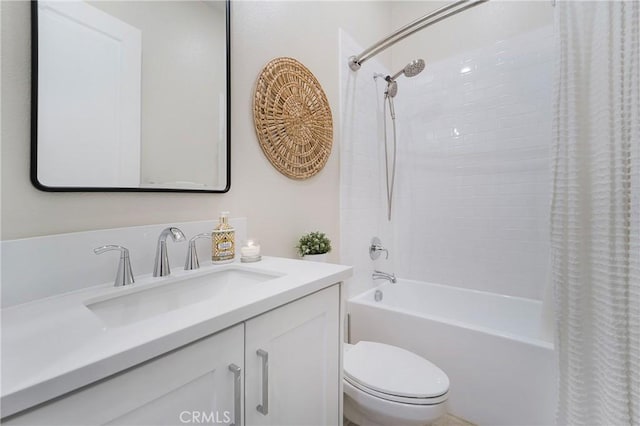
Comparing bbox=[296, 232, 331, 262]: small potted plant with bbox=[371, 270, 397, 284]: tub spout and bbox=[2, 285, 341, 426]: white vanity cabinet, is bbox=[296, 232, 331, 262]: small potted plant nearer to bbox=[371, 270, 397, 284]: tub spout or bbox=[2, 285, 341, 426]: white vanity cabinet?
bbox=[2, 285, 341, 426]: white vanity cabinet

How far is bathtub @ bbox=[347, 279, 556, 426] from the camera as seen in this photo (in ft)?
4.10

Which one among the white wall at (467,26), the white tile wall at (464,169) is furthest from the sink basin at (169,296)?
the white wall at (467,26)

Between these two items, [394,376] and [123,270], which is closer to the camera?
[123,270]

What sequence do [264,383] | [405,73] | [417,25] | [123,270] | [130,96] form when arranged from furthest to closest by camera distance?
[405,73] < [417,25] < [130,96] < [123,270] < [264,383]

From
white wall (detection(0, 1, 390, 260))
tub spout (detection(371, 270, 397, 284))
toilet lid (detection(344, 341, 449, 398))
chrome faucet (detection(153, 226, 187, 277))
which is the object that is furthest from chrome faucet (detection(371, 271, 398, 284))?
chrome faucet (detection(153, 226, 187, 277))

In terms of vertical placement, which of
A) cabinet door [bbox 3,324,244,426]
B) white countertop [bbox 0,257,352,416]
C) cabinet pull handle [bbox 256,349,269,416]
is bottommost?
cabinet pull handle [bbox 256,349,269,416]

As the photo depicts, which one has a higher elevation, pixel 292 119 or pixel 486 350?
pixel 292 119

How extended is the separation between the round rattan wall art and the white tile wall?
0.89 ft

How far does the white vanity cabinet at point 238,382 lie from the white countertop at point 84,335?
0.03m

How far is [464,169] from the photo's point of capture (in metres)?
2.08

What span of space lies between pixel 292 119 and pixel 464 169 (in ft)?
4.63

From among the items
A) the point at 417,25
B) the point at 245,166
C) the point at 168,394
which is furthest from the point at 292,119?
the point at 168,394

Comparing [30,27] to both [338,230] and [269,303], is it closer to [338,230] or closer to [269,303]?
[269,303]

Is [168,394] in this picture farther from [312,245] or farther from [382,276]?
[382,276]
